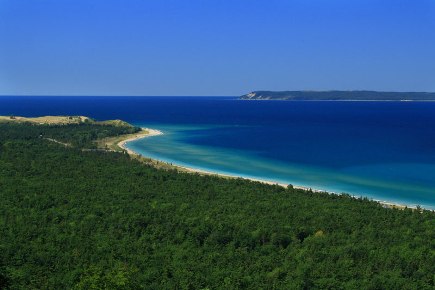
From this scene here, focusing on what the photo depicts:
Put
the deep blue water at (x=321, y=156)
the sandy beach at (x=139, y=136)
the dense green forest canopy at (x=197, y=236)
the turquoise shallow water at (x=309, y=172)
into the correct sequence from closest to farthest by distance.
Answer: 1. the dense green forest canopy at (x=197, y=236)
2. the turquoise shallow water at (x=309, y=172)
3. the deep blue water at (x=321, y=156)
4. the sandy beach at (x=139, y=136)

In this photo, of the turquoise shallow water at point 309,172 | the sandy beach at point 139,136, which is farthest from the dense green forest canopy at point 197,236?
the sandy beach at point 139,136

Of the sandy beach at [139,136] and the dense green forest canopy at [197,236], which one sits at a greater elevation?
the sandy beach at [139,136]

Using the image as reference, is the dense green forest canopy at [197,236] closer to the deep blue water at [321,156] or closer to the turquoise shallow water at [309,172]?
the turquoise shallow water at [309,172]

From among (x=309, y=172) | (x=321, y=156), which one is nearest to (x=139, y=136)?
(x=321, y=156)

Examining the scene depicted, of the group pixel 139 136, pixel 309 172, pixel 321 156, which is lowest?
pixel 309 172

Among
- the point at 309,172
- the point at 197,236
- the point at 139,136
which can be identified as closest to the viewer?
the point at 197,236

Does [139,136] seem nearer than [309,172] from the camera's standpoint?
No

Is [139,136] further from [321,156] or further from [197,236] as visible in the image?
[197,236]

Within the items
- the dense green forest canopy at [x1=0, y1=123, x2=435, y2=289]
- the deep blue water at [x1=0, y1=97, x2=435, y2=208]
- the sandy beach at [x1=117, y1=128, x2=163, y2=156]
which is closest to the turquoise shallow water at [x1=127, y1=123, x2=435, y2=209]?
the deep blue water at [x1=0, y1=97, x2=435, y2=208]

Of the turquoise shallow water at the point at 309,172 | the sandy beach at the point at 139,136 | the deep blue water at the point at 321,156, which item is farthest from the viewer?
the sandy beach at the point at 139,136
